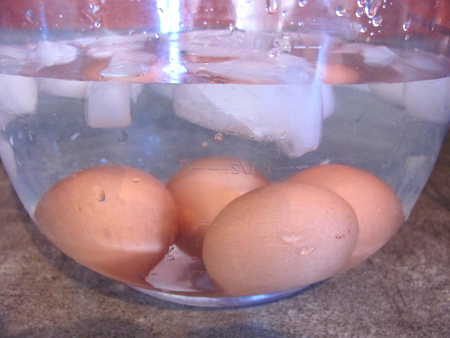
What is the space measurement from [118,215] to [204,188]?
0.10 metres

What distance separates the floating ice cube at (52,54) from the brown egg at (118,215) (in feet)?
0.56

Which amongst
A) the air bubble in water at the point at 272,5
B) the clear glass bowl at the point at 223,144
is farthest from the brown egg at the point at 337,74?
the air bubble in water at the point at 272,5

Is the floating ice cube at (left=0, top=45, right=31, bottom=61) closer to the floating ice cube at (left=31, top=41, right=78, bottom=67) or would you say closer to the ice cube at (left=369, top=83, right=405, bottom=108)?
the floating ice cube at (left=31, top=41, right=78, bottom=67)

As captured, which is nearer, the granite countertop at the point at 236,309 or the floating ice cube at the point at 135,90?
the floating ice cube at the point at 135,90

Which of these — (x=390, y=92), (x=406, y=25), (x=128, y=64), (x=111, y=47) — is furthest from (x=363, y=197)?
(x=111, y=47)

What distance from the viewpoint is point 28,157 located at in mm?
578

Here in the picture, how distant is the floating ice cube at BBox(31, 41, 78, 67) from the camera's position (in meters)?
0.59

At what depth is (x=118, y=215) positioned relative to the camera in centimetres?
50

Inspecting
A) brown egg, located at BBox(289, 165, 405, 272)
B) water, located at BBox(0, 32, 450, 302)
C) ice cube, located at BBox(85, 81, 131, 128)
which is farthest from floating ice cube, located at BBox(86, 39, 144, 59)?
brown egg, located at BBox(289, 165, 405, 272)

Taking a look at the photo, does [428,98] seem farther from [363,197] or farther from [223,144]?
[223,144]

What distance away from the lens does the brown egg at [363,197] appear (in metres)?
0.52

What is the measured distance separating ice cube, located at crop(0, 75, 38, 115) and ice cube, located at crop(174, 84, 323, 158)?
0.19 metres

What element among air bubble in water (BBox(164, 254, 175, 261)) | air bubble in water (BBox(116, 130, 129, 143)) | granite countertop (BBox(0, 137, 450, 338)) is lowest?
granite countertop (BBox(0, 137, 450, 338))

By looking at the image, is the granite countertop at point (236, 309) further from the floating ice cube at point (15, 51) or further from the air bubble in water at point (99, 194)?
the floating ice cube at point (15, 51)
